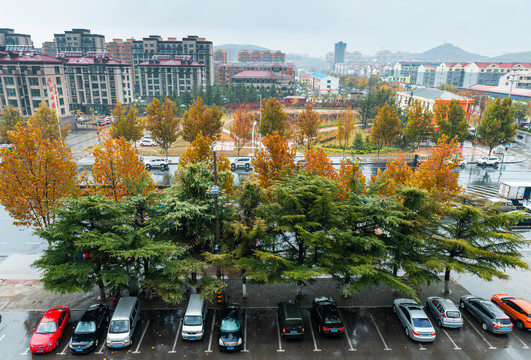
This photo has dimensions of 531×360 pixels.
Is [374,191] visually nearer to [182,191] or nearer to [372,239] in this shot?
[372,239]

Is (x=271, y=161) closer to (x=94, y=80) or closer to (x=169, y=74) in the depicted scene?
(x=94, y=80)

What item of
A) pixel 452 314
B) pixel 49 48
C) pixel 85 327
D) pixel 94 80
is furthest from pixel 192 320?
pixel 49 48

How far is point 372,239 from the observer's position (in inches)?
674

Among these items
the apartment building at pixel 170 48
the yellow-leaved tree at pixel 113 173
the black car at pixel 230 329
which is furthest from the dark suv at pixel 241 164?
the apartment building at pixel 170 48

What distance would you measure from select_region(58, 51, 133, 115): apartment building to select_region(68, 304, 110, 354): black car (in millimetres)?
80873

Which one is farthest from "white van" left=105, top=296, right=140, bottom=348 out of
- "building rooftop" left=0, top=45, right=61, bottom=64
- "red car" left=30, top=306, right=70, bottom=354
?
"building rooftop" left=0, top=45, right=61, bottom=64

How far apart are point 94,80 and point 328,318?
89925mm

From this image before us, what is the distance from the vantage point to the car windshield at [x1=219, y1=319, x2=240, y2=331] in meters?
16.6

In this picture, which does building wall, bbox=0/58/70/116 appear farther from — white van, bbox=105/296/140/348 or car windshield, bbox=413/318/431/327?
car windshield, bbox=413/318/431/327

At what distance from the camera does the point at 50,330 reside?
1636cm

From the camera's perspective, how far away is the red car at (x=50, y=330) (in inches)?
618

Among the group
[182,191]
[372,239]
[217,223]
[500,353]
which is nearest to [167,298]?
[217,223]

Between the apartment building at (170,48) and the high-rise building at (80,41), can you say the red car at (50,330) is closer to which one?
the apartment building at (170,48)

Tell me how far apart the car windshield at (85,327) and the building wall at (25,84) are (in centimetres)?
6395
